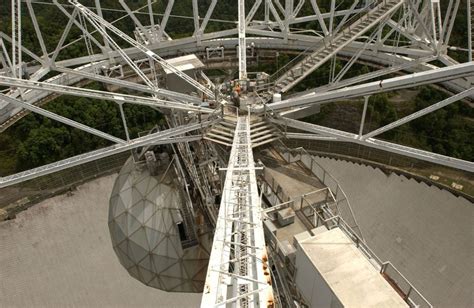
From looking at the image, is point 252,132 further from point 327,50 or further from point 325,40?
point 325,40

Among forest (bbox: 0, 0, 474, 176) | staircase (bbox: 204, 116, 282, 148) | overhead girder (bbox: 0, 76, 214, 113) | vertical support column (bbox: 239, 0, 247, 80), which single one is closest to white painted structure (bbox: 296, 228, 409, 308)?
staircase (bbox: 204, 116, 282, 148)

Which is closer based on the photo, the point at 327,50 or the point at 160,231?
the point at 160,231

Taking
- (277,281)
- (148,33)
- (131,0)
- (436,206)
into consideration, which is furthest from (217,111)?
(131,0)

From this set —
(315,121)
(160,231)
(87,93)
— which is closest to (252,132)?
(160,231)

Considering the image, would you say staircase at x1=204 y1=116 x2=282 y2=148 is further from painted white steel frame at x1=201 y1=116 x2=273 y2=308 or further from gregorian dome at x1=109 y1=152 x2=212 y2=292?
gregorian dome at x1=109 y1=152 x2=212 y2=292

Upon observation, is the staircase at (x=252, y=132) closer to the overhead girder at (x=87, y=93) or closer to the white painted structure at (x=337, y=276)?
the overhead girder at (x=87, y=93)
